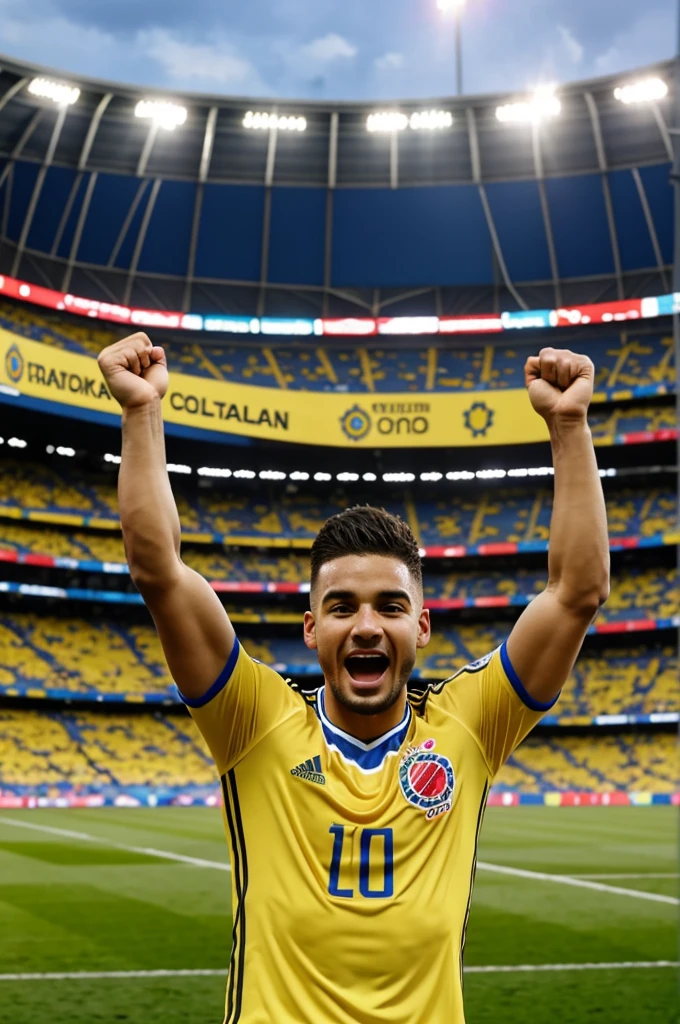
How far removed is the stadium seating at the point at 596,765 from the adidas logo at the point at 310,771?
36.8 metres

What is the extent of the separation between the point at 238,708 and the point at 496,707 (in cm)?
67

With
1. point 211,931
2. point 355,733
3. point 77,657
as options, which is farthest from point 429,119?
point 355,733

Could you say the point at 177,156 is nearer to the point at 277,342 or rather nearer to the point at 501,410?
the point at 277,342

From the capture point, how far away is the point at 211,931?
10531mm

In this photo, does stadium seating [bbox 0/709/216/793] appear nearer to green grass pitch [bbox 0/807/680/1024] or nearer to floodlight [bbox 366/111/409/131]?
green grass pitch [bbox 0/807/680/1024]

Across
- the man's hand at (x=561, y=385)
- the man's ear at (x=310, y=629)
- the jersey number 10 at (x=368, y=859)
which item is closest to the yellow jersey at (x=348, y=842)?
the jersey number 10 at (x=368, y=859)

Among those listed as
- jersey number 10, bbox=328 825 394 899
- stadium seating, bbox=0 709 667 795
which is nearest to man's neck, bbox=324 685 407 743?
jersey number 10, bbox=328 825 394 899

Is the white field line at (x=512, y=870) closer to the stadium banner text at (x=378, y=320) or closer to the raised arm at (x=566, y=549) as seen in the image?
the raised arm at (x=566, y=549)

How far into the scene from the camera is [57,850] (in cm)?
1870

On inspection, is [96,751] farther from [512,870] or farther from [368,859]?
[368,859]

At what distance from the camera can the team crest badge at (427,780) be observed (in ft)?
8.95

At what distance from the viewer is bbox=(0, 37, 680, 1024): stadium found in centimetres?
3994

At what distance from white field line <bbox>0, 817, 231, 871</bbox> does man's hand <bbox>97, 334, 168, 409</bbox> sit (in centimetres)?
1340

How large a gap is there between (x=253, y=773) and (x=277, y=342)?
157 ft
